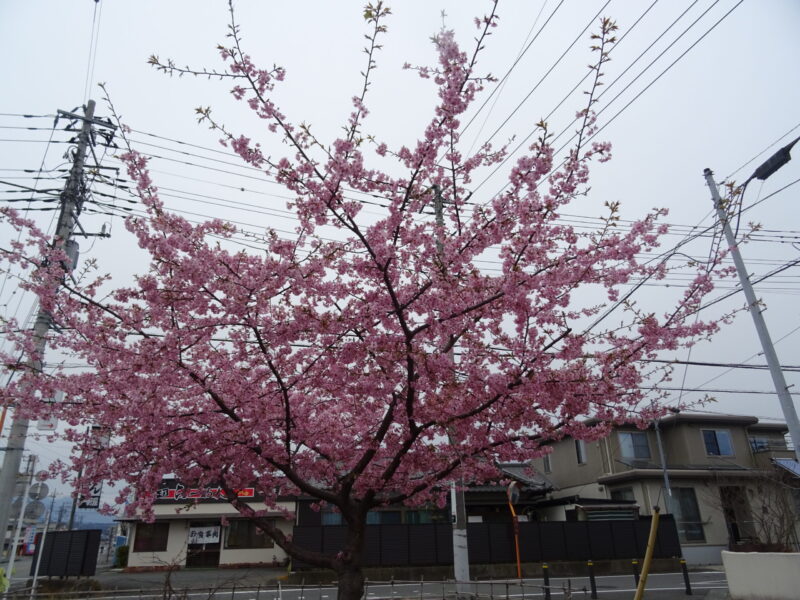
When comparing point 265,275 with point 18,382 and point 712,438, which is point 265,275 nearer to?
point 18,382

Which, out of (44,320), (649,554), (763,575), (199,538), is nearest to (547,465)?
(199,538)

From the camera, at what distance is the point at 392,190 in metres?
6.08

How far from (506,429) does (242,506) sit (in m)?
4.07

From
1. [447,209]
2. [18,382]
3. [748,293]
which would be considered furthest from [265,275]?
[748,293]

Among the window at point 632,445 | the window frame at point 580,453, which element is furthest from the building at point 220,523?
the window at point 632,445

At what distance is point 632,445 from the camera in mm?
25797

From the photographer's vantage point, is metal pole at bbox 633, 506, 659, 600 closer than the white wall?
Yes

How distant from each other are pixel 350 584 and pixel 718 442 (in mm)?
25986

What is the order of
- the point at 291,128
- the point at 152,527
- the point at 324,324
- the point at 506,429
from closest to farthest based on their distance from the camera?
the point at 291,128, the point at 324,324, the point at 506,429, the point at 152,527

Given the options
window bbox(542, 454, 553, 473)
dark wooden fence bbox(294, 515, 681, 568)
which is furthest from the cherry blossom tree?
window bbox(542, 454, 553, 473)

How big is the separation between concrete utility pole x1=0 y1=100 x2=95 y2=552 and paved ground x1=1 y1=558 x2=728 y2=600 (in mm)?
3126

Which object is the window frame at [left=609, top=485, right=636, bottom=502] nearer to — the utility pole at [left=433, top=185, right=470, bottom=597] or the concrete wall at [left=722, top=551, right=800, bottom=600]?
the concrete wall at [left=722, top=551, right=800, bottom=600]

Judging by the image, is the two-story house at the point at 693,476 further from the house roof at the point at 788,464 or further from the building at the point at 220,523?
the building at the point at 220,523

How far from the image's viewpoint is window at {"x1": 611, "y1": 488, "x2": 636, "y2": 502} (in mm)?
24312
